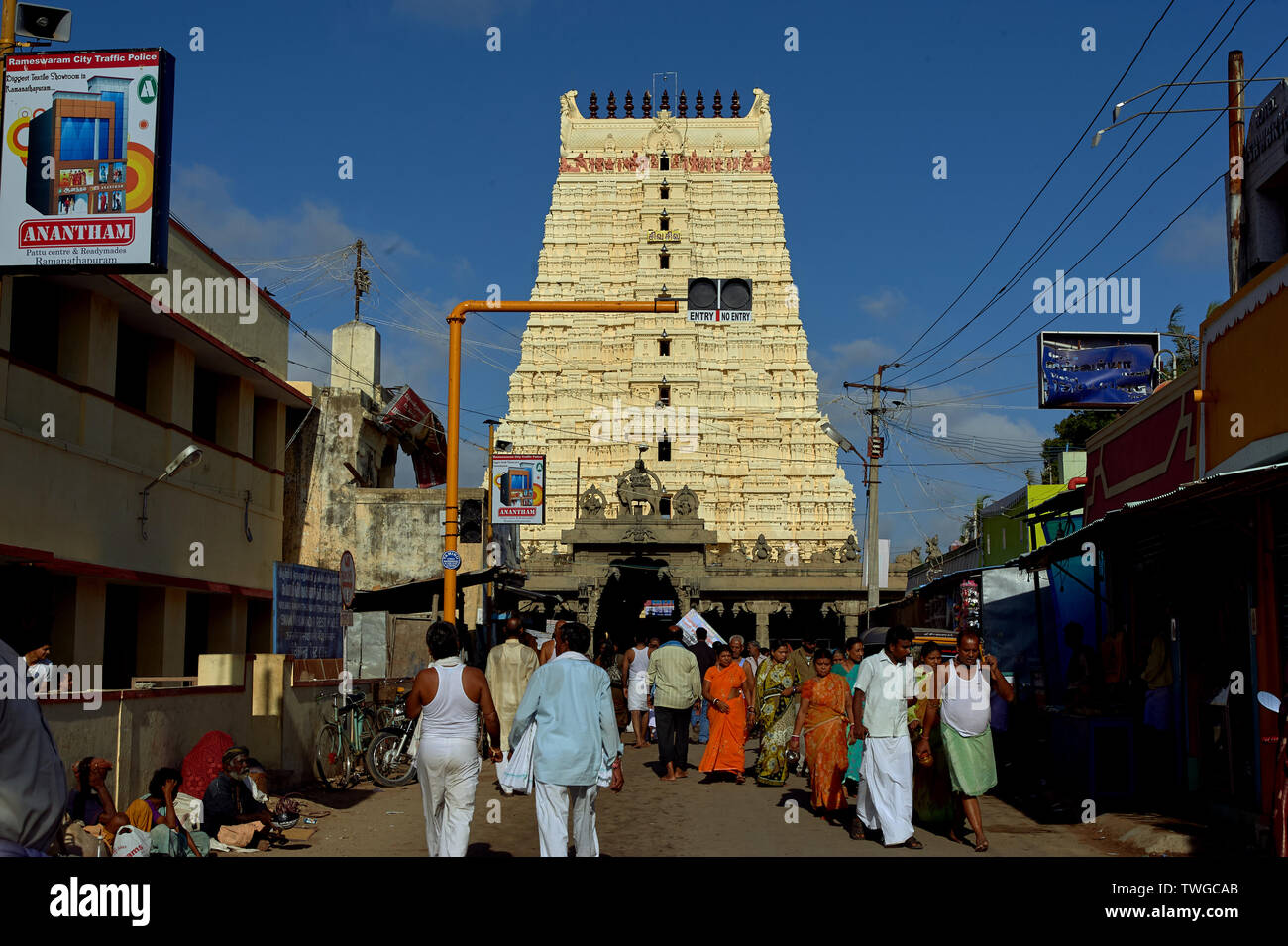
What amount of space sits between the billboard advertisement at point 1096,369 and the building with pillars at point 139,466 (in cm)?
1285

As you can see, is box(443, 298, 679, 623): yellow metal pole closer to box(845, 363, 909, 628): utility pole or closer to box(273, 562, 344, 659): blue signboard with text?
box(273, 562, 344, 659): blue signboard with text

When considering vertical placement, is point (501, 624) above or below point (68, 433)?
below

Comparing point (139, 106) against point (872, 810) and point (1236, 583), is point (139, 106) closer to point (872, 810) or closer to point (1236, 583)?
point (872, 810)

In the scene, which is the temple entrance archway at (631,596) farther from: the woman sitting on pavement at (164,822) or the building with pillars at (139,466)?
the woman sitting on pavement at (164,822)

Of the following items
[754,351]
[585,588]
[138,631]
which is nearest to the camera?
[138,631]

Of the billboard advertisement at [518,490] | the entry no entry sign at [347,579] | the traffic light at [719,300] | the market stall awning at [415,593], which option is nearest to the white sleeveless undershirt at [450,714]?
the entry no entry sign at [347,579]

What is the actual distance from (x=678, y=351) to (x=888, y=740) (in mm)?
55887

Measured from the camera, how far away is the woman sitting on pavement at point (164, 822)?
29.0ft

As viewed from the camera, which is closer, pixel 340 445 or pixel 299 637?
pixel 299 637

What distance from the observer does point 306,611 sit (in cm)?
1512

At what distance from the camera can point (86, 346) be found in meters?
15.6
